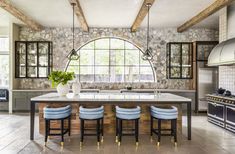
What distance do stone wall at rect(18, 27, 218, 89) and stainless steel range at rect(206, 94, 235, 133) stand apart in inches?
90.3

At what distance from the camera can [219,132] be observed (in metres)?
5.43

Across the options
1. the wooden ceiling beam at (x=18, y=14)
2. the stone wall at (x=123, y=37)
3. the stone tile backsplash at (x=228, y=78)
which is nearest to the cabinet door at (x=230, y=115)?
the stone tile backsplash at (x=228, y=78)

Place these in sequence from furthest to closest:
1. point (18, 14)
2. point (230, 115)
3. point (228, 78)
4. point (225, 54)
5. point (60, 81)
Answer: point (18, 14) → point (228, 78) → point (225, 54) → point (230, 115) → point (60, 81)

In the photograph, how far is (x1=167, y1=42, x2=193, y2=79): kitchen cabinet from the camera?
8.40 meters

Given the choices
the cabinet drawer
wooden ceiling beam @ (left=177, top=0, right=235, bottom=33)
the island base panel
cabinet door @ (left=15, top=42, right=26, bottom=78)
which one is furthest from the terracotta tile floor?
cabinet door @ (left=15, top=42, right=26, bottom=78)

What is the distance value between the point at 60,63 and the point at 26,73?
1.24 metres

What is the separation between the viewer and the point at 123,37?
28.1 ft

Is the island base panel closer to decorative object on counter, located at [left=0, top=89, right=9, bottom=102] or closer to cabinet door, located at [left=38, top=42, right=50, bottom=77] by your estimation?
cabinet door, located at [left=38, top=42, right=50, bottom=77]

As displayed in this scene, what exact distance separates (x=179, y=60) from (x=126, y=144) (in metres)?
4.89

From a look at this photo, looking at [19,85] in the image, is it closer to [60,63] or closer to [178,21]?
[60,63]

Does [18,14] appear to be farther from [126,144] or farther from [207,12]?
[207,12]

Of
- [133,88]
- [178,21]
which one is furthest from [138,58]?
[178,21]

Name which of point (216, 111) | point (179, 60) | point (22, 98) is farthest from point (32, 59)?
point (216, 111)

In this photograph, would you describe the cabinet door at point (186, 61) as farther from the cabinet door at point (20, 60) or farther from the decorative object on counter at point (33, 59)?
the cabinet door at point (20, 60)
